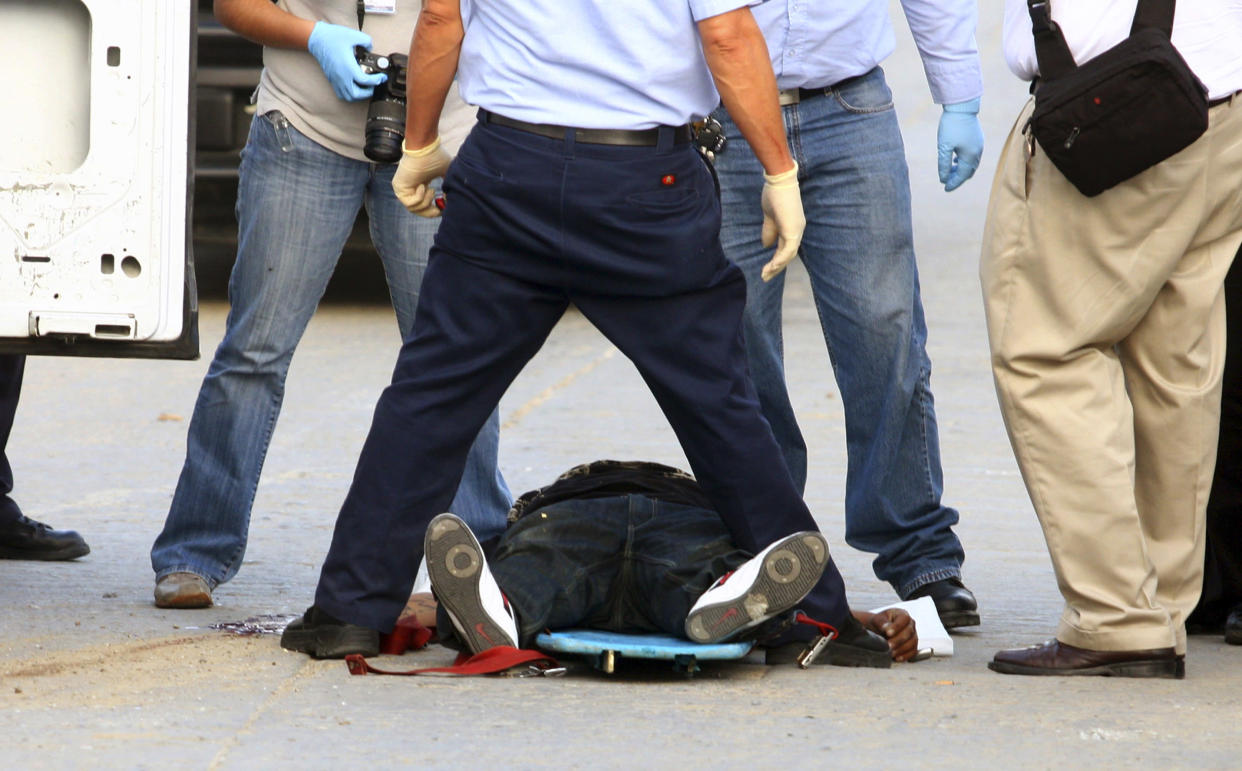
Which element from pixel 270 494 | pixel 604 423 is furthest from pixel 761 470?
pixel 604 423

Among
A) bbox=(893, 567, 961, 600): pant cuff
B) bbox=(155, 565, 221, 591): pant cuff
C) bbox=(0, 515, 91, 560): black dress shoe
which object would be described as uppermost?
bbox=(893, 567, 961, 600): pant cuff

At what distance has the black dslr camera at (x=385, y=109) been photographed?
375cm

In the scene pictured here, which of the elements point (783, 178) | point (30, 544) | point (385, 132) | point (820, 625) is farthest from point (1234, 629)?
point (30, 544)

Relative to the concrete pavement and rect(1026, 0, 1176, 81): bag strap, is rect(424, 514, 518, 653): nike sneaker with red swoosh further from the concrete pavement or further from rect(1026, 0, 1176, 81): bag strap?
rect(1026, 0, 1176, 81): bag strap

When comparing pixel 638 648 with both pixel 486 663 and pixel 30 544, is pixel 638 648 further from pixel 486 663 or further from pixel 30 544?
pixel 30 544

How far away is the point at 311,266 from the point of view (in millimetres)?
3910

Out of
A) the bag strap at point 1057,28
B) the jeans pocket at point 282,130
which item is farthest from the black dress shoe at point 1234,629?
the jeans pocket at point 282,130

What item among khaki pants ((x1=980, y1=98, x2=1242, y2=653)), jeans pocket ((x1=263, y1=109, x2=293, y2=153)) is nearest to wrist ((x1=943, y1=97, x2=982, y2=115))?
khaki pants ((x1=980, y1=98, x2=1242, y2=653))

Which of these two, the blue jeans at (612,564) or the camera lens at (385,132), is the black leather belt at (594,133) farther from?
the blue jeans at (612,564)

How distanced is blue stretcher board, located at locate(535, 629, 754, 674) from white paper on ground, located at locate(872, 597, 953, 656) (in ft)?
1.73

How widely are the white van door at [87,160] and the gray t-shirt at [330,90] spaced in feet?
2.37

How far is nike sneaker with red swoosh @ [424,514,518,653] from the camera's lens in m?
3.16

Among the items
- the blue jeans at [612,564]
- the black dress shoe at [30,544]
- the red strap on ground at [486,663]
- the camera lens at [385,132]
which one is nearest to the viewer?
the red strap on ground at [486,663]

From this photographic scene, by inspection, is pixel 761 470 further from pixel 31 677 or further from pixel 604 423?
pixel 604 423
